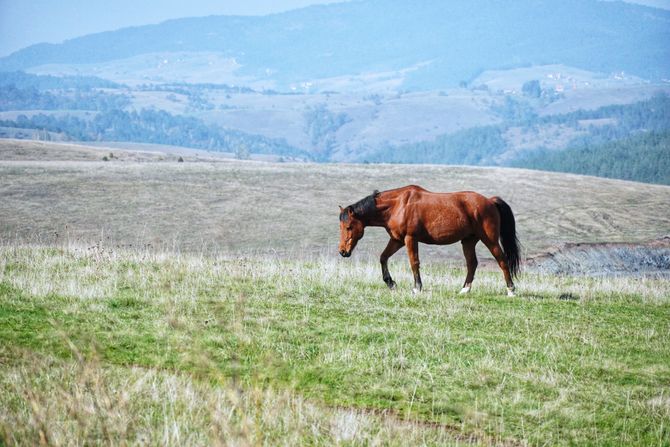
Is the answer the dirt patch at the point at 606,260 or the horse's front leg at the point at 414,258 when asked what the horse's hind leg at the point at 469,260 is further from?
the dirt patch at the point at 606,260

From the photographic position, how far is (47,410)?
7934mm

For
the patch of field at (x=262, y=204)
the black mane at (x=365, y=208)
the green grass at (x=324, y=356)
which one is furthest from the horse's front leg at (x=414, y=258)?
the patch of field at (x=262, y=204)

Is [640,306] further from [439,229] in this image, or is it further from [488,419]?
[488,419]

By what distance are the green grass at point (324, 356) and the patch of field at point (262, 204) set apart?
11.3 meters

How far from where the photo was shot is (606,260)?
98.3ft

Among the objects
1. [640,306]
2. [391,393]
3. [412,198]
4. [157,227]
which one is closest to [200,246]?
[157,227]

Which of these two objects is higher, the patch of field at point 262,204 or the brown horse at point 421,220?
the brown horse at point 421,220

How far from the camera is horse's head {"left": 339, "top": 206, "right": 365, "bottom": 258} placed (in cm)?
1691

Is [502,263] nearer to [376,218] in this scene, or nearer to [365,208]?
[376,218]

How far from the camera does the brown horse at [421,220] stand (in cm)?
1691

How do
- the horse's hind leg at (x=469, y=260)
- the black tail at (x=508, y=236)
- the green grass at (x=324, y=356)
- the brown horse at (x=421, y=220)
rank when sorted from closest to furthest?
the green grass at (x=324, y=356)
the brown horse at (x=421, y=220)
the horse's hind leg at (x=469, y=260)
the black tail at (x=508, y=236)

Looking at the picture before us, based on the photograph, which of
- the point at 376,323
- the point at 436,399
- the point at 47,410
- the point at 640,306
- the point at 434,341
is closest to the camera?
the point at 47,410

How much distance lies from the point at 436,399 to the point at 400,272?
1092cm

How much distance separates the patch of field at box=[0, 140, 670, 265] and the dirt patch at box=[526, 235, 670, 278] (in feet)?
5.19
